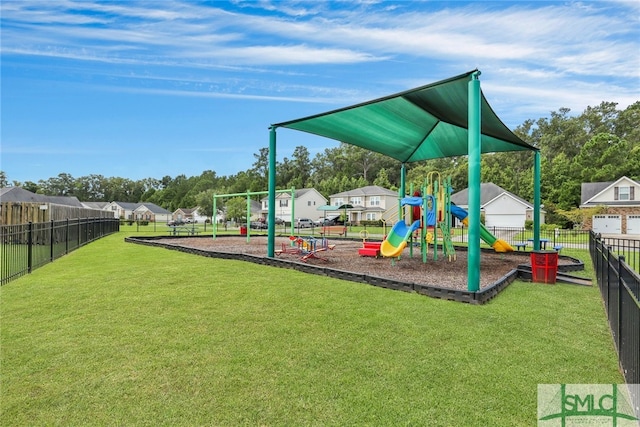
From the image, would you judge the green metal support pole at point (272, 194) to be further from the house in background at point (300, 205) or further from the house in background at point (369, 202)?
the house in background at point (300, 205)

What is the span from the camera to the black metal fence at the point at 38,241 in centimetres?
798

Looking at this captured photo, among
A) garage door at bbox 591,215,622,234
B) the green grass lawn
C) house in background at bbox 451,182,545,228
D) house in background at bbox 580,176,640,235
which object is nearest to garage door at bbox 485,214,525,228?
house in background at bbox 451,182,545,228

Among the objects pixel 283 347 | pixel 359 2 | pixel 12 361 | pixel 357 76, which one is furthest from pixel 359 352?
pixel 357 76

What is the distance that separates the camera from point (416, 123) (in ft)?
36.3

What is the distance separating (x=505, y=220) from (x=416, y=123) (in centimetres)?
3467

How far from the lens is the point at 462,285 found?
7281mm

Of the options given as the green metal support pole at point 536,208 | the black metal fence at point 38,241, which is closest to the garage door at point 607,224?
the green metal support pole at point 536,208

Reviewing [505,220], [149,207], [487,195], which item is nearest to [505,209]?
[505,220]

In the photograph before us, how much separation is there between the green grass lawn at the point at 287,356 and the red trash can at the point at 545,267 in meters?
1.25

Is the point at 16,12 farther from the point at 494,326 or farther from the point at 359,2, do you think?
the point at 494,326

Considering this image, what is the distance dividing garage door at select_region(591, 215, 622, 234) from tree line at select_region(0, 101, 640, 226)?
236 inches

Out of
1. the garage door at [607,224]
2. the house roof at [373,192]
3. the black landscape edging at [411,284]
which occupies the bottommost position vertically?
the black landscape edging at [411,284]

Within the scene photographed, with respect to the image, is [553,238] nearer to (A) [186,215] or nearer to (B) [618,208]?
(B) [618,208]

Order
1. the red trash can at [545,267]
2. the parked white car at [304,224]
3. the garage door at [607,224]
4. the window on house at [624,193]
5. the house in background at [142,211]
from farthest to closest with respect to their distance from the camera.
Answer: the house in background at [142,211], the parked white car at [304,224], the window on house at [624,193], the garage door at [607,224], the red trash can at [545,267]
